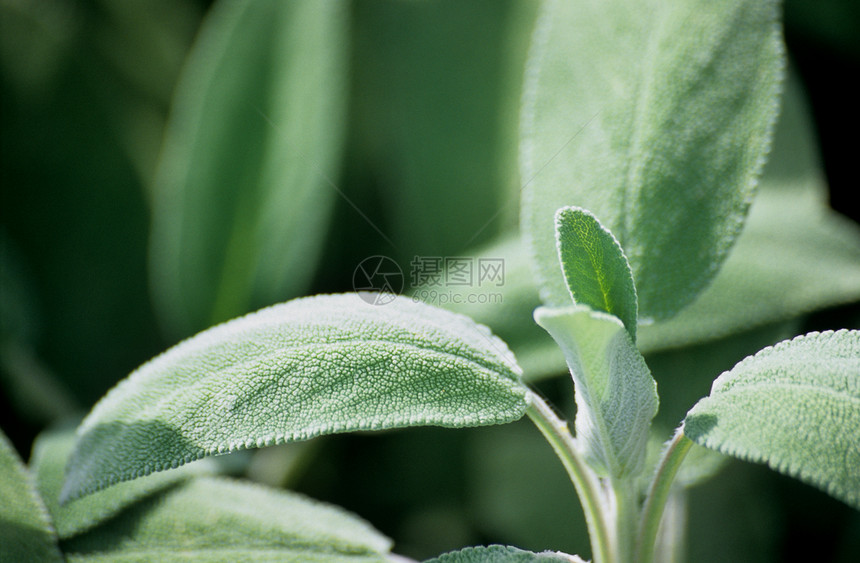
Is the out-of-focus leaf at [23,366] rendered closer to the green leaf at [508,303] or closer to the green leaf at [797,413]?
the green leaf at [508,303]

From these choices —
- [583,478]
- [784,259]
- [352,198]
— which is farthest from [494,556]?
[352,198]

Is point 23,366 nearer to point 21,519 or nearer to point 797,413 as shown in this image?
point 21,519

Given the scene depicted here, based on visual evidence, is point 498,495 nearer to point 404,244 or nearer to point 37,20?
point 404,244

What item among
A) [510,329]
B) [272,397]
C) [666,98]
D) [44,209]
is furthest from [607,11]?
[44,209]

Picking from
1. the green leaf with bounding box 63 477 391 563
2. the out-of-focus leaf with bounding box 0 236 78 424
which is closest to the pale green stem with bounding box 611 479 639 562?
the green leaf with bounding box 63 477 391 563

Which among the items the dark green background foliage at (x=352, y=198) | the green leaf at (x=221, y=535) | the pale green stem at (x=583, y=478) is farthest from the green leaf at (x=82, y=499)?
the pale green stem at (x=583, y=478)
